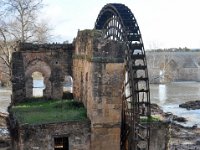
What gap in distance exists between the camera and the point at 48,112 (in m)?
18.5

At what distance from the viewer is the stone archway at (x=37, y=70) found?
23.4 meters

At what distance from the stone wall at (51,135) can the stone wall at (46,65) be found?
23.1 feet

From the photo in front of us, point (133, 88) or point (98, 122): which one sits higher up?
point (133, 88)

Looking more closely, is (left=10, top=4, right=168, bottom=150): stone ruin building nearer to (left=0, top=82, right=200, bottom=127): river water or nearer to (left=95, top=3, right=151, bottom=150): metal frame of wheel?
(left=95, top=3, right=151, bottom=150): metal frame of wheel

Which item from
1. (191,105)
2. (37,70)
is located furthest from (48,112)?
(191,105)

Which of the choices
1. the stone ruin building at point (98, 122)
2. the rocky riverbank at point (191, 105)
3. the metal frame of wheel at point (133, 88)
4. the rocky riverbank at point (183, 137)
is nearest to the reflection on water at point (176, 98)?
the rocky riverbank at point (191, 105)

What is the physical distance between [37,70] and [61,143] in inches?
282

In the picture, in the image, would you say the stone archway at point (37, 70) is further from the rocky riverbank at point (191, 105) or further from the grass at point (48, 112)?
the rocky riverbank at point (191, 105)

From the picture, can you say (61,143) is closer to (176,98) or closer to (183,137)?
(183,137)

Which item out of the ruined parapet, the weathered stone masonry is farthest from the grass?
the ruined parapet

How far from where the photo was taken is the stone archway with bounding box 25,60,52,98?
23375 mm

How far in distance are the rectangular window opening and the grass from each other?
97cm

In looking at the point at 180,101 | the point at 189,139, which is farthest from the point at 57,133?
the point at 180,101

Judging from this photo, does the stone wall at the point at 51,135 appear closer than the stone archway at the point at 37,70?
Yes
